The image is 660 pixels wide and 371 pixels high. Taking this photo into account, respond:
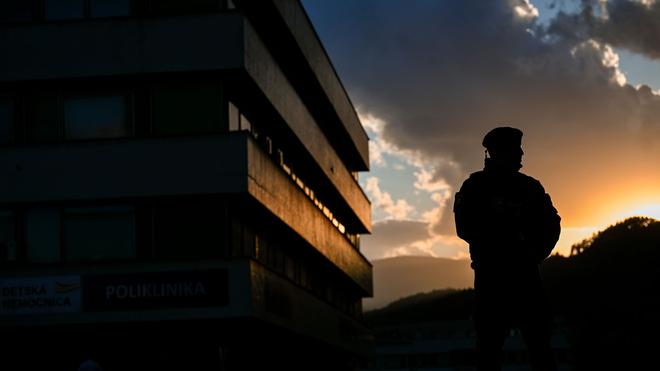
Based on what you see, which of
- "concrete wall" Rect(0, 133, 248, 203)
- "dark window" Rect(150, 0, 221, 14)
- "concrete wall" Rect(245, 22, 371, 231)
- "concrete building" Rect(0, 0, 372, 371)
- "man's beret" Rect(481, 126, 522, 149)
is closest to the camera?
"man's beret" Rect(481, 126, 522, 149)

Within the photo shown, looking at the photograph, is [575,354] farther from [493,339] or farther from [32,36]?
[493,339]

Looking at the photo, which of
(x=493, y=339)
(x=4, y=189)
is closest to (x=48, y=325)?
(x=4, y=189)

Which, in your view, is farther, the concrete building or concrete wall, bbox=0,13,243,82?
concrete wall, bbox=0,13,243,82

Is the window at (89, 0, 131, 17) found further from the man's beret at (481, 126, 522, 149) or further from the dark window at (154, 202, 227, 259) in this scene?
the man's beret at (481, 126, 522, 149)

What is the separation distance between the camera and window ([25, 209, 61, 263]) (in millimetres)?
30578

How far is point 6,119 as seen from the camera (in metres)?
31.2

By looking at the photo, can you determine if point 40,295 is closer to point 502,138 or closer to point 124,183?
point 124,183

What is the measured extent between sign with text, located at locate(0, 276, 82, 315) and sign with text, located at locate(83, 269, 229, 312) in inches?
12.4

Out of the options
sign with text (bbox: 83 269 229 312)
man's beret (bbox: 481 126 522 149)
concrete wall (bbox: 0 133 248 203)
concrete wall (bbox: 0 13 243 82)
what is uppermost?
concrete wall (bbox: 0 13 243 82)

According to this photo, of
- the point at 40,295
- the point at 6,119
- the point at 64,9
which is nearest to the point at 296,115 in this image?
the point at 64,9

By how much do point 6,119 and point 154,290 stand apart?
567 cm

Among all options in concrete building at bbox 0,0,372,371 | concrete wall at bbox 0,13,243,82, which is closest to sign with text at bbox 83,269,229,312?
concrete building at bbox 0,0,372,371

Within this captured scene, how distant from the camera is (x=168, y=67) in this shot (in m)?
31.0

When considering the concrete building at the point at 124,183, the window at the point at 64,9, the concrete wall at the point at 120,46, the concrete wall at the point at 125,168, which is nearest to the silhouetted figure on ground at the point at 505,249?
the concrete building at the point at 124,183
